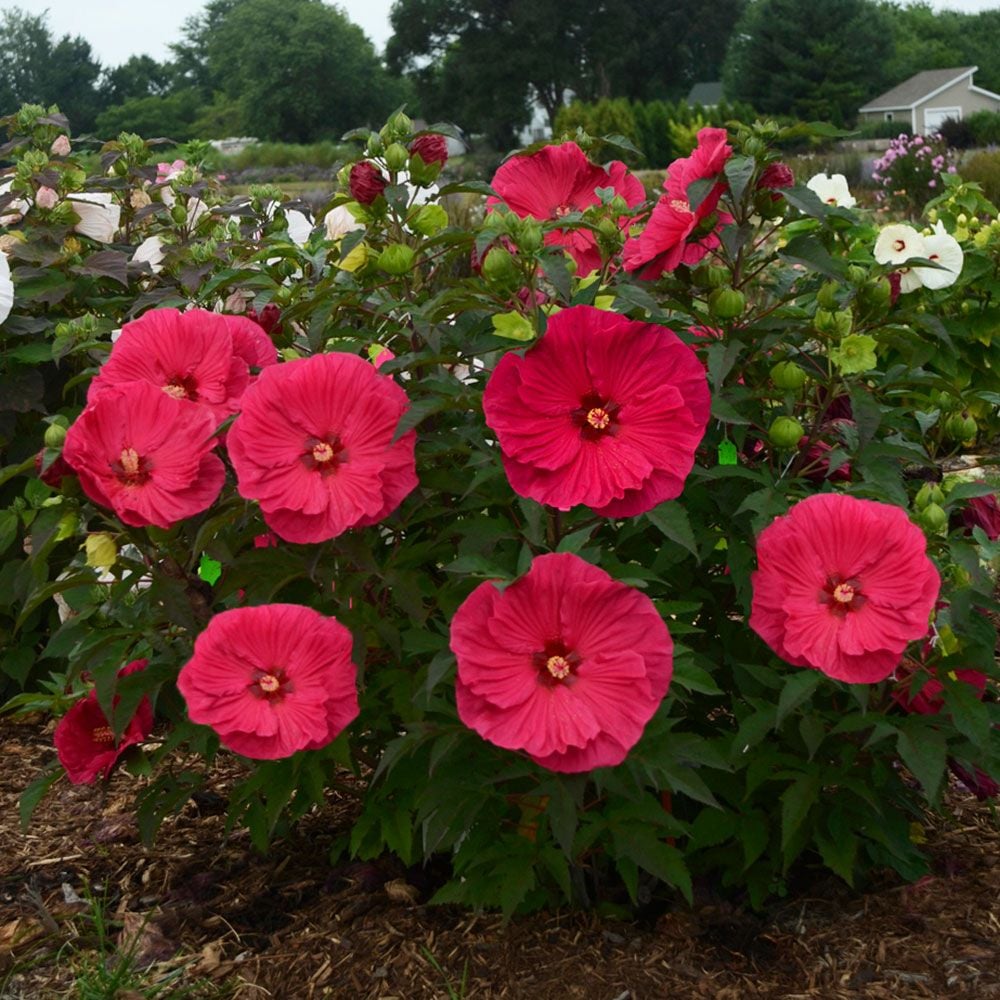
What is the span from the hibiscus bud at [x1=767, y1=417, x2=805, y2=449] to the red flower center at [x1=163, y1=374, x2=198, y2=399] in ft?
2.55

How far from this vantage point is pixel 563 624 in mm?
1539

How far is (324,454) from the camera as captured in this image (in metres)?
1.60

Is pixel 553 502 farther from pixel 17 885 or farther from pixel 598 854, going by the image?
pixel 17 885

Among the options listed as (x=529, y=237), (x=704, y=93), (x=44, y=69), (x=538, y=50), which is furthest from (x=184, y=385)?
(x=44, y=69)

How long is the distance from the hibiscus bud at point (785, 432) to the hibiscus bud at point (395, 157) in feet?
1.97

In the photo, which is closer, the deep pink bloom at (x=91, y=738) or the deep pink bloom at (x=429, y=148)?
the deep pink bloom at (x=429, y=148)

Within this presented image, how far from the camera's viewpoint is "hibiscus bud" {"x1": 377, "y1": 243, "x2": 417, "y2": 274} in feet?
5.69

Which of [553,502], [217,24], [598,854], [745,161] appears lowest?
[598,854]

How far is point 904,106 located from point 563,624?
60.1 meters

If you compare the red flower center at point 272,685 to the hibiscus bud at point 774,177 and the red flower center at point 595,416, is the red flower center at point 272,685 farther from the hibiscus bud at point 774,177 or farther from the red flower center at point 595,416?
the hibiscus bud at point 774,177

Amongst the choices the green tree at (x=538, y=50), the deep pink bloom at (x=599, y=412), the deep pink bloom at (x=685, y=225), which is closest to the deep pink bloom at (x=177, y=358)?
the deep pink bloom at (x=599, y=412)

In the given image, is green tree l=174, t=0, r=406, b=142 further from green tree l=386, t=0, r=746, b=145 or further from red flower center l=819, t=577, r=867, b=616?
red flower center l=819, t=577, r=867, b=616

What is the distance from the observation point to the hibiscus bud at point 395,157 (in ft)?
5.73

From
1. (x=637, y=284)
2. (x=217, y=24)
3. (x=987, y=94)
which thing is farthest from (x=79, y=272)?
(x=217, y=24)
